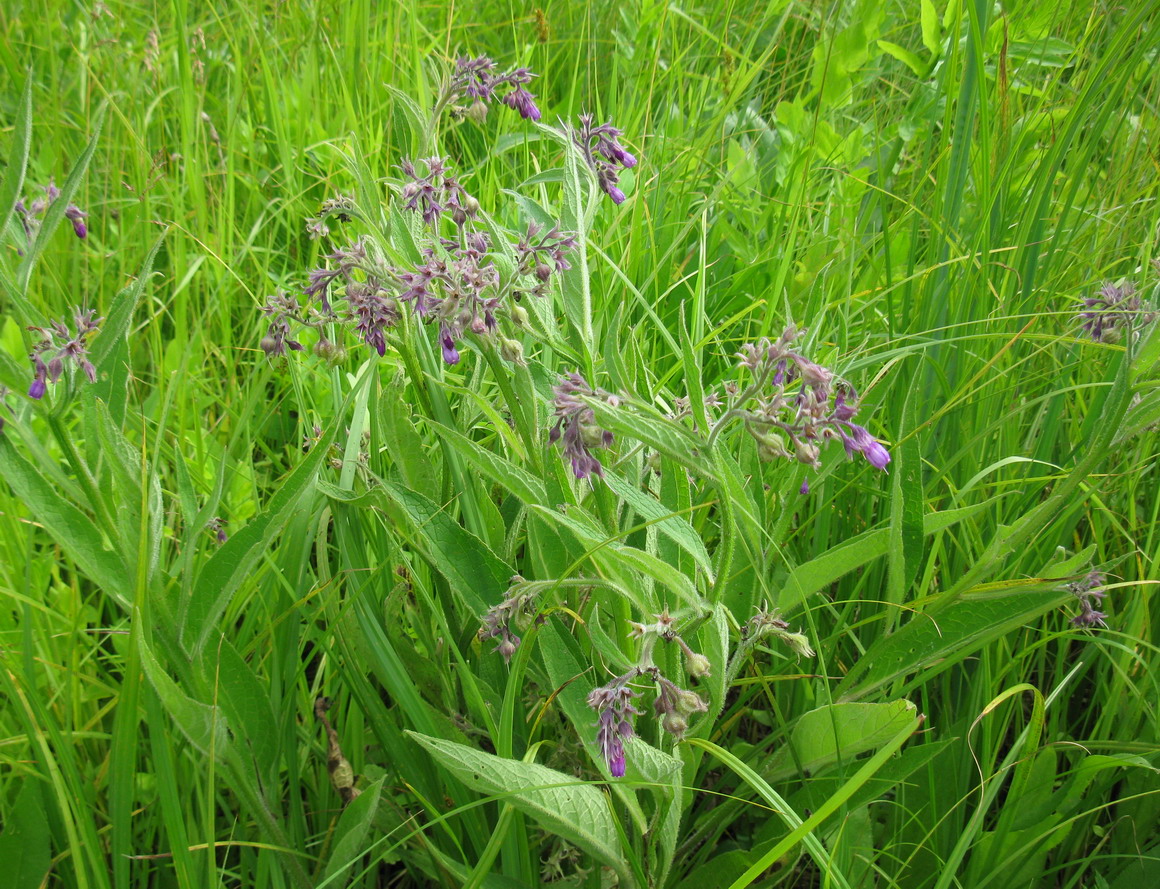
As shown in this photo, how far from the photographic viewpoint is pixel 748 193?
282 centimetres

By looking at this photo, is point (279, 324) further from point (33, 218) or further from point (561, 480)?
point (561, 480)

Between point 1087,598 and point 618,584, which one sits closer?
point 618,584

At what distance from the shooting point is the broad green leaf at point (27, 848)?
1295 mm

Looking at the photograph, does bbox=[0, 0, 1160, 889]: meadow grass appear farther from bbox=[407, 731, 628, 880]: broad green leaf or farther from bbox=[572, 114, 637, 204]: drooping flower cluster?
bbox=[572, 114, 637, 204]: drooping flower cluster

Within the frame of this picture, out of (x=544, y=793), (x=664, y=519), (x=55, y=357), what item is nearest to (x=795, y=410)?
(x=664, y=519)

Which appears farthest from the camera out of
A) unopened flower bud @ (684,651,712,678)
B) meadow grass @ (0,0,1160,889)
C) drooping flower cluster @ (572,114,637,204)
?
drooping flower cluster @ (572,114,637,204)

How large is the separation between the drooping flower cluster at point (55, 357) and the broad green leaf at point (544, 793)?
2.03 ft

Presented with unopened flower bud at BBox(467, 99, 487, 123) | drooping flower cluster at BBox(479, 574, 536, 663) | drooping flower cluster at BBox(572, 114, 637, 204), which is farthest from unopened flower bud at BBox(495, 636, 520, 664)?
unopened flower bud at BBox(467, 99, 487, 123)

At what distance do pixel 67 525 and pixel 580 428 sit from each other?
68 centimetres

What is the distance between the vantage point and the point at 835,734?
1272 millimetres

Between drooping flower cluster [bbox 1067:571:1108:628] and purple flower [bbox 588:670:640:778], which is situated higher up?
purple flower [bbox 588:670:640:778]

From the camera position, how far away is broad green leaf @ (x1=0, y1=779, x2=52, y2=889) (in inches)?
51.0

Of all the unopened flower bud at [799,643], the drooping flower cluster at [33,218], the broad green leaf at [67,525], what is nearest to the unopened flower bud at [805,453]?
the unopened flower bud at [799,643]

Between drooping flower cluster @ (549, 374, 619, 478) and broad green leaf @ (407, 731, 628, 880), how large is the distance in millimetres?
345
